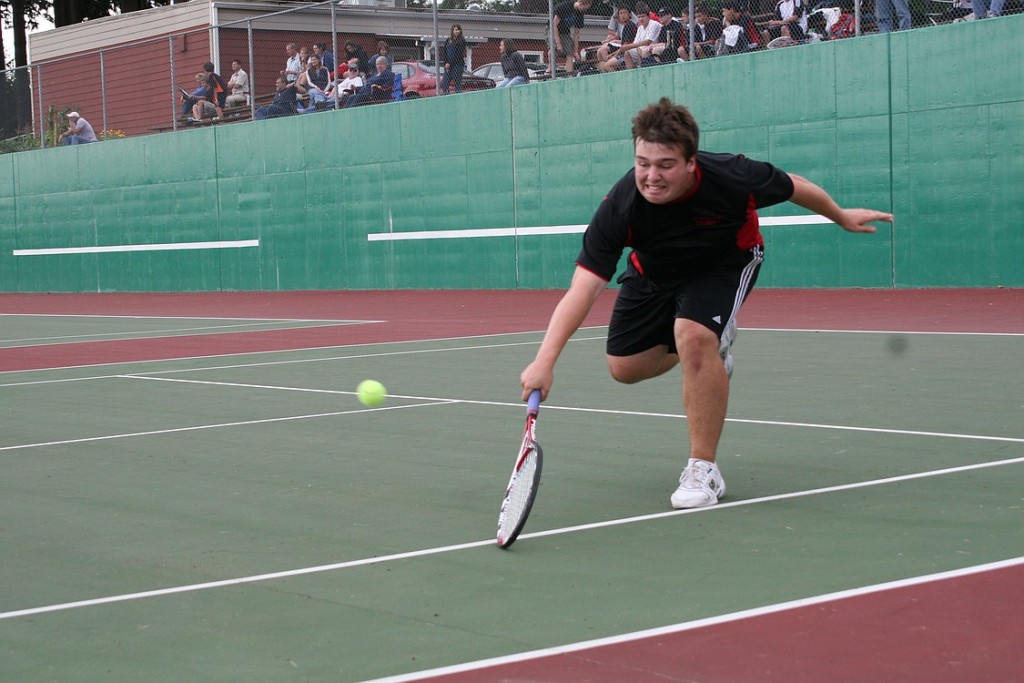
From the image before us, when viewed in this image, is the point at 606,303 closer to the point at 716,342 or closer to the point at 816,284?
the point at 816,284

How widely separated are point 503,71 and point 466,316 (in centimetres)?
746

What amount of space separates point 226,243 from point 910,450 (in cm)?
2489

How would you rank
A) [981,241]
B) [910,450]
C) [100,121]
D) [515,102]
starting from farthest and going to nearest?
1. [100,121]
2. [515,102]
3. [981,241]
4. [910,450]

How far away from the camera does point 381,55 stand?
27.4 meters

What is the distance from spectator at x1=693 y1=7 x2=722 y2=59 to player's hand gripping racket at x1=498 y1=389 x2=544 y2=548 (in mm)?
17416

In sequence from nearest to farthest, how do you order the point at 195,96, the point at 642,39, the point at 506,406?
the point at 506,406 < the point at 642,39 < the point at 195,96

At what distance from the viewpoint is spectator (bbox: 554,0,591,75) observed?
76.3 ft

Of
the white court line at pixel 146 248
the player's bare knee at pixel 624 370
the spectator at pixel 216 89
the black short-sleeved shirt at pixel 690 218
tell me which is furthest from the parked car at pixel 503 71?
the black short-sleeved shirt at pixel 690 218

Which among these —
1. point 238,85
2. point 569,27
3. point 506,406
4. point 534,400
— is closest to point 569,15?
point 569,27

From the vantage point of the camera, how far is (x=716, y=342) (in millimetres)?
5855

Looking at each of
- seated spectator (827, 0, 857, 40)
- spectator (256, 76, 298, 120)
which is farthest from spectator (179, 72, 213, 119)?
seated spectator (827, 0, 857, 40)

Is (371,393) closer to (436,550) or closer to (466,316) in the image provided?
(436,550)

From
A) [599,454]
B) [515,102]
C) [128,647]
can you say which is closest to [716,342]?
[599,454]

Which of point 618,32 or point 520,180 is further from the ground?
point 618,32
